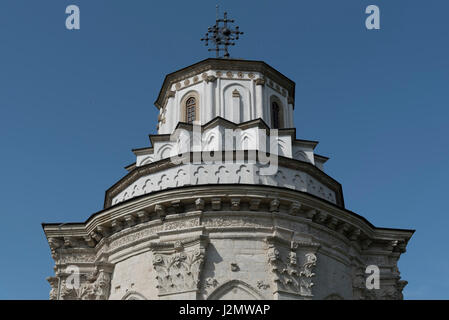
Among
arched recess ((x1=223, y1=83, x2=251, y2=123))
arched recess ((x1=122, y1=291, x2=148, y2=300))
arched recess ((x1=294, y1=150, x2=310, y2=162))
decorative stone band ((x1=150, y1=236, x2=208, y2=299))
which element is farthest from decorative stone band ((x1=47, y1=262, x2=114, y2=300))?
arched recess ((x1=294, y1=150, x2=310, y2=162))

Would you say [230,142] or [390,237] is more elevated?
[230,142]

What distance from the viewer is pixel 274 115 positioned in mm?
26703

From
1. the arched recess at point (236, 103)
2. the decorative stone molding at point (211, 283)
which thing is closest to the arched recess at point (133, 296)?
the decorative stone molding at point (211, 283)

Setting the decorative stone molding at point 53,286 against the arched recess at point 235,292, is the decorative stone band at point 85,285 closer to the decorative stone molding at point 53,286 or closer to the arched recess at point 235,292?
the decorative stone molding at point 53,286

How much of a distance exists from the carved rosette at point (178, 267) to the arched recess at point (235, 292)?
66 cm

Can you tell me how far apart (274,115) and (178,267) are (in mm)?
8768

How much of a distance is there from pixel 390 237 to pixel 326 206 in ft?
12.2

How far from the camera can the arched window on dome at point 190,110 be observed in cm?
2589

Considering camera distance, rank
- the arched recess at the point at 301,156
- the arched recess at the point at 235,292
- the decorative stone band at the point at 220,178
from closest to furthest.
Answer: the arched recess at the point at 235,292 < the decorative stone band at the point at 220,178 < the arched recess at the point at 301,156
